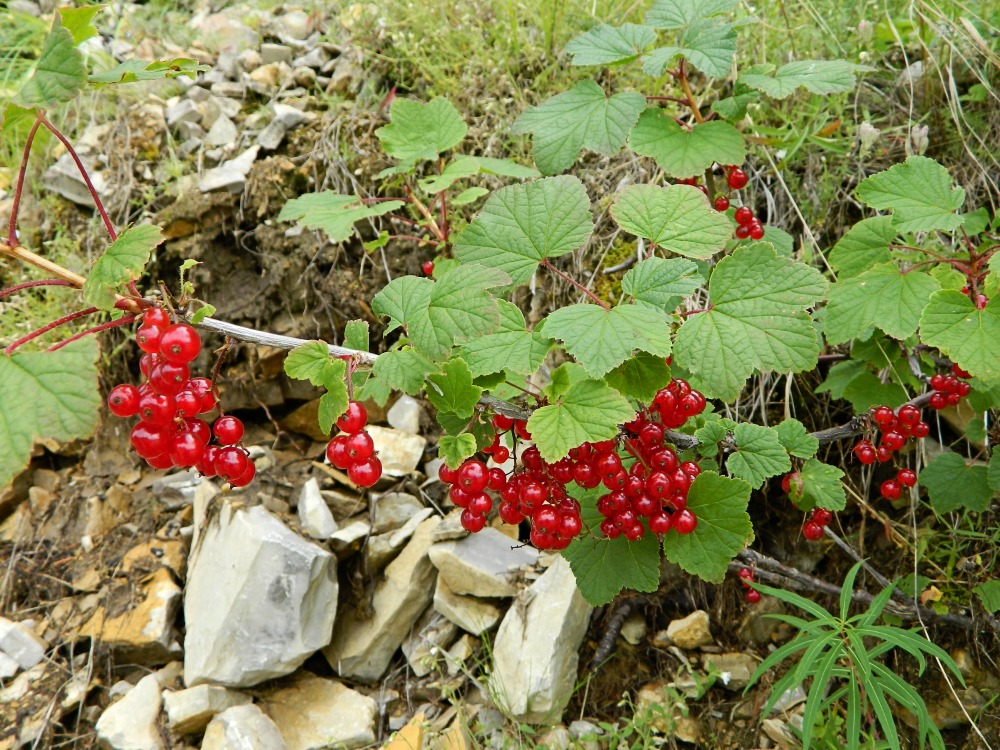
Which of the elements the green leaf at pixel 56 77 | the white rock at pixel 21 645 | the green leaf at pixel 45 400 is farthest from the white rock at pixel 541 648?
the green leaf at pixel 56 77

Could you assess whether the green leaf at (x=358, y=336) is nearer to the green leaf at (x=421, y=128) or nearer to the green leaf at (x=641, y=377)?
the green leaf at (x=641, y=377)

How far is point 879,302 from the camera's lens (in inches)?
67.8

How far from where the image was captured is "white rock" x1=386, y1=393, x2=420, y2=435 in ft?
9.45

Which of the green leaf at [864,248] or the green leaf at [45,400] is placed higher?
the green leaf at [45,400]

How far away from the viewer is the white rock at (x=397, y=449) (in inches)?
108

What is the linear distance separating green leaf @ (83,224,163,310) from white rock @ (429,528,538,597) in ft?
5.05

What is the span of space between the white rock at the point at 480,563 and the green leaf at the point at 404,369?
120 centimetres

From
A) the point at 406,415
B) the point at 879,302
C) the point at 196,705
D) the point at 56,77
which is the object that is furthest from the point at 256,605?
the point at 879,302

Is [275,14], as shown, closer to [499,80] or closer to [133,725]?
[499,80]

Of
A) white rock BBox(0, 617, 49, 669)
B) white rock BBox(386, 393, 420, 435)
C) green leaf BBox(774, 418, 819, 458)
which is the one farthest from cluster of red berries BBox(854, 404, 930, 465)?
white rock BBox(0, 617, 49, 669)

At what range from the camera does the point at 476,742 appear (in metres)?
2.15

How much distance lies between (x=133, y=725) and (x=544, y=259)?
7.06 feet

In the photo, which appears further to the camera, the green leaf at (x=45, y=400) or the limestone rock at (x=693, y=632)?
the limestone rock at (x=693, y=632)

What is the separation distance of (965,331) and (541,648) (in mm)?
1484
